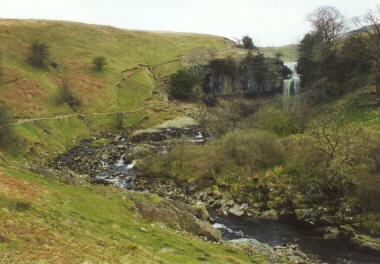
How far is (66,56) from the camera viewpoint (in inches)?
4149

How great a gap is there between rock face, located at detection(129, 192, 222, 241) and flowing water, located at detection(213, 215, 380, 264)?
2.49m

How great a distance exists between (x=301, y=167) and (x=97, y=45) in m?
123

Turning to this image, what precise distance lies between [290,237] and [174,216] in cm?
1175

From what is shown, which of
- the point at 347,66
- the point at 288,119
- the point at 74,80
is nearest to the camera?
the point at 288,119

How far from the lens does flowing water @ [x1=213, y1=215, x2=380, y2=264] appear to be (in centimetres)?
2167

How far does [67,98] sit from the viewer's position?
7900 centimetres

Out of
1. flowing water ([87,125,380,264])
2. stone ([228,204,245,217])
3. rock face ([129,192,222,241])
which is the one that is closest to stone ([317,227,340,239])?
flowing water ([87,125,380,264])

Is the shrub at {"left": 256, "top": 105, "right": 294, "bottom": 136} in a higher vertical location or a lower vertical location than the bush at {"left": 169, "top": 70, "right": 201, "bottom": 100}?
lower

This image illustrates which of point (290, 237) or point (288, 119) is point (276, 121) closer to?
point (288, 119)

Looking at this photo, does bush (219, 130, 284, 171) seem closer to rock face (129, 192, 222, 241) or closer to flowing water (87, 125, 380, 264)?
flowing water (87, 125, 380, 264)

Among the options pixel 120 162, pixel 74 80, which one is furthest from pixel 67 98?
pixel 120 162

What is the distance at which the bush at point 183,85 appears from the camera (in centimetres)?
10344

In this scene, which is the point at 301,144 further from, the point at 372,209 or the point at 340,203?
the point at 372,209

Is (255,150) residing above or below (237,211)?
above
